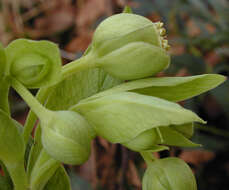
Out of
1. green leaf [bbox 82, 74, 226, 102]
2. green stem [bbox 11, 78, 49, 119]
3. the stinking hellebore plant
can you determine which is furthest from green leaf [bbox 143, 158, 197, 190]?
green stem [bbox 11, 78, 49, 119]

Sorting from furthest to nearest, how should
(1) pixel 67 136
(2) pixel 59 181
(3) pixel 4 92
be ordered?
(2) pixel 59 181 → (3) pixel 4 92 → (1) pixel 67 136

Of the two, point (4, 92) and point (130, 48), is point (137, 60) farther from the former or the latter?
point (4, 92)

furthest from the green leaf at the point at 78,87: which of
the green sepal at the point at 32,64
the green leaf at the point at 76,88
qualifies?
the green sepal at the point at 32,64

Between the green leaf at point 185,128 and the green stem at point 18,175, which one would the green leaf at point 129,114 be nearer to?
the green leaf at point 185,128

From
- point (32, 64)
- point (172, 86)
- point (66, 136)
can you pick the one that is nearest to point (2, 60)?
point (32, 64)

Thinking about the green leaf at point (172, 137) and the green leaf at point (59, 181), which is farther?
the green leaf at point (59, 181)
